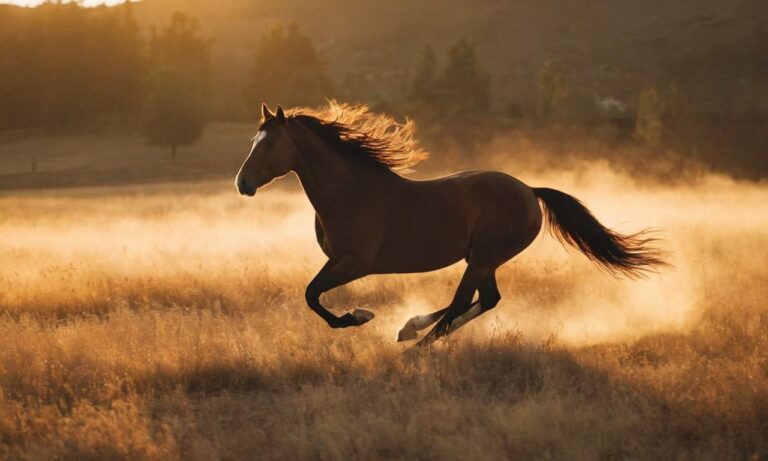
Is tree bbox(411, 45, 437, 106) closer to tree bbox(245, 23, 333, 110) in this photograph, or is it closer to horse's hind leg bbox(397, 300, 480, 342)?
tree bbox(245, 23, 333, 110)

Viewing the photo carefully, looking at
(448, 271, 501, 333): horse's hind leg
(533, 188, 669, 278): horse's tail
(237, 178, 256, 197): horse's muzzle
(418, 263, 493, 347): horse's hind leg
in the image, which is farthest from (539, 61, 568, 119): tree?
(237, 178, 256, 197): horse's muzzle

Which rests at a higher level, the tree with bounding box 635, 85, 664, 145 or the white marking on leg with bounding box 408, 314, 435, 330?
the tree with bounding box 635, 85, 664, 145

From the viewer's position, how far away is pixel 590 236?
876cm

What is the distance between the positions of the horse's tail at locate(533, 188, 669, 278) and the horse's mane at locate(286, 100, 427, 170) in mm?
1666

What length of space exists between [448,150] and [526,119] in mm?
11164

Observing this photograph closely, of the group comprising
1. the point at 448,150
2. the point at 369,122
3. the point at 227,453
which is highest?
the point at 448,150

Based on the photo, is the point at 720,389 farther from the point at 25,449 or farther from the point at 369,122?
the point at 25,449

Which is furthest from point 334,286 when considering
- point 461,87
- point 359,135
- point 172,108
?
point 461,87

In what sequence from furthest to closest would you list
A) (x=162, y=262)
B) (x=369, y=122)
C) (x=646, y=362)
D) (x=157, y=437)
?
(x=162, y=262) → (x=369, y=122) → (x=646, y=362) → (x=157, y=437)

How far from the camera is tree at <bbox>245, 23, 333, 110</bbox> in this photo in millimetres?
68250

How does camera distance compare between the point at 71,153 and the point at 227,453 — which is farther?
the point at 71,153

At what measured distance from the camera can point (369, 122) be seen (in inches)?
316

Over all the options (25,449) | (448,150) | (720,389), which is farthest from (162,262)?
(448,150)

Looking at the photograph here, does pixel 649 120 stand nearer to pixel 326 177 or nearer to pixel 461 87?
pixel 461 87
